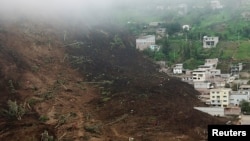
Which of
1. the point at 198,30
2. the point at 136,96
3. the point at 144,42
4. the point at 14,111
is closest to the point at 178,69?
the point at 144,42

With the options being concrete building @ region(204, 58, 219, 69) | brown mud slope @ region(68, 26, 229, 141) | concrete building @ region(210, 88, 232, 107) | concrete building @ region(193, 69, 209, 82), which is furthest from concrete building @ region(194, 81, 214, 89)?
concrete building @ region(204, 58, 219, 69)

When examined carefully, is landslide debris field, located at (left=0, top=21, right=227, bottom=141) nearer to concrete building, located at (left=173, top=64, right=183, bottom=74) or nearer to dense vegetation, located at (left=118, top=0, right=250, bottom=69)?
concrete building, located at (left=173, top=64, right=183, bottom=74)

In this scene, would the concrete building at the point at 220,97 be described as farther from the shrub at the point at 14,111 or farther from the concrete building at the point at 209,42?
the concrete building at the point at 209,42

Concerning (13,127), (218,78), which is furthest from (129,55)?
(13,127)

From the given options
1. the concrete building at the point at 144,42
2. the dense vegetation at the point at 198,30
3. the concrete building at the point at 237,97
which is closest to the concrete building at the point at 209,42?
the dense vegetation at the point at 198,30

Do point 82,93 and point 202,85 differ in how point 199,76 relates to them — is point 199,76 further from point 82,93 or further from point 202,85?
point 82,93

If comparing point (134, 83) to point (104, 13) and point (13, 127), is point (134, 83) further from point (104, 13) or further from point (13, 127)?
point (104, 13)
